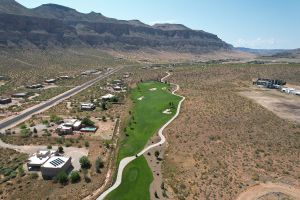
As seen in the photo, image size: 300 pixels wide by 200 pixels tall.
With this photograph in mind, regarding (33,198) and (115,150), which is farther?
(115,150)

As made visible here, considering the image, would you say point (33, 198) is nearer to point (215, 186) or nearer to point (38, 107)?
point (215, 186)

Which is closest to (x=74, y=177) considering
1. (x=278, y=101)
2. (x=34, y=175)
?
(x=34, y=175)

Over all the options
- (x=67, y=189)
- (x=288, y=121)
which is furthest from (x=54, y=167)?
(x=288, y=121)

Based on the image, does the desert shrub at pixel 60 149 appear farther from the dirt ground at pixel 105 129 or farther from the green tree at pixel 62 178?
the green tree at pixel 62 178

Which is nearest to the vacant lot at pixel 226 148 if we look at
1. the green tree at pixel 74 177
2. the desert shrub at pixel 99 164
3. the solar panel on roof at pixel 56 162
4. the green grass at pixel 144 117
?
the green grass at pixel 144 117

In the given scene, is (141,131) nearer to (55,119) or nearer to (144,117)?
(144,117)

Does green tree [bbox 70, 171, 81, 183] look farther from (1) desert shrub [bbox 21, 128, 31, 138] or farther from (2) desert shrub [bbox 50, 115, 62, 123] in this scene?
(2) desert shrub [bbox 50, 115, 62, 123]
